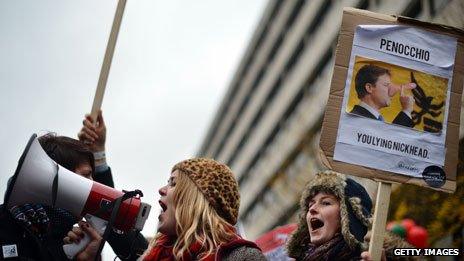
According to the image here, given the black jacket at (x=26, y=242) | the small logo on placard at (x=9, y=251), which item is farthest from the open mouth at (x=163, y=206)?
the small logo on placard at (x=9, y=251)

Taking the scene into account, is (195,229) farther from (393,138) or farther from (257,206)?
(257,206)

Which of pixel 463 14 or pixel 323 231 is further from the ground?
pixel 463 14

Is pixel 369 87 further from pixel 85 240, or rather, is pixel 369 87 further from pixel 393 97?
pixel 85 240

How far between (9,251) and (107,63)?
52.5 inches

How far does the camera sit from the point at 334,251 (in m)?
3.21

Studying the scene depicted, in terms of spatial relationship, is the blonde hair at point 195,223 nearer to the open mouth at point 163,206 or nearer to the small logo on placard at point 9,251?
the open mouth at point 163,206

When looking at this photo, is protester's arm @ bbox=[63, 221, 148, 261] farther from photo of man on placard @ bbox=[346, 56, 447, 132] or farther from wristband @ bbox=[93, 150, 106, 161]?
photo of man on placard @ bbox=[346, 56, 447, 132]

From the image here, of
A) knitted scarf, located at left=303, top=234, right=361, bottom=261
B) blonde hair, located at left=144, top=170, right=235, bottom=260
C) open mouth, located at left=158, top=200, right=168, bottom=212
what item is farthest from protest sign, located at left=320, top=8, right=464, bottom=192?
open mouth, located at left=158, top=200, right=168, bottom=212

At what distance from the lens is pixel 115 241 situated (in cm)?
351

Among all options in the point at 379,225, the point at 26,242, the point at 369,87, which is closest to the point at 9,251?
the point at 26,242

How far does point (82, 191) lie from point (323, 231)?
3.83 feet

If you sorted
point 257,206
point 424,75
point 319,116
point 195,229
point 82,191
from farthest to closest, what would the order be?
1. point 257,206
2. point 319,116
3. point 424,75
4. point 82,191
5. point 195,229

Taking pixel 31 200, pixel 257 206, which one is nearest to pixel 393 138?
pixel 31 200

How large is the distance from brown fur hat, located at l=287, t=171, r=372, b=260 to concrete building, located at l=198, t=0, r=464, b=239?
1118 centimetres
